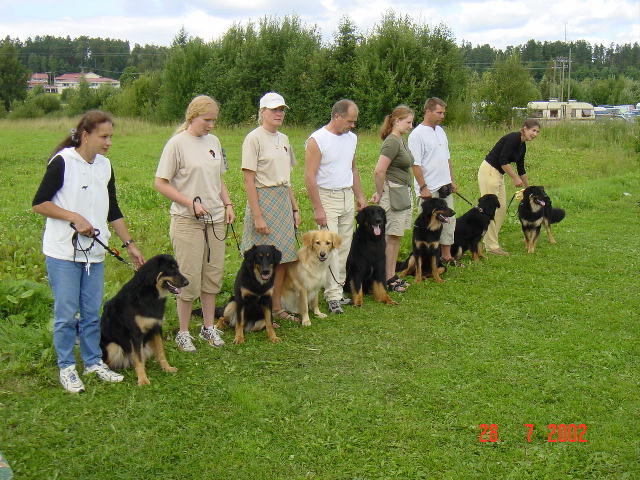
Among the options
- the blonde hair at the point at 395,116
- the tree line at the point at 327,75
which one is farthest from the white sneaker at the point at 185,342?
the tree line at the point at 327,75

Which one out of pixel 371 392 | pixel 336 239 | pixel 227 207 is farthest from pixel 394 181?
pixel 371 392

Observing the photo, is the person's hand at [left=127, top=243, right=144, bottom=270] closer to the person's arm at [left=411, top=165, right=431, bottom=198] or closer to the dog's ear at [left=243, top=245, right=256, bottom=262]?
the dog's ear at [left=243, top=245, right=256, bottom=262]

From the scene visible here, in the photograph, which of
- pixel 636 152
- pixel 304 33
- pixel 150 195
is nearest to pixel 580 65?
pixel 304 33

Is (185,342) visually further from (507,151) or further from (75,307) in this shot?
(507,151)

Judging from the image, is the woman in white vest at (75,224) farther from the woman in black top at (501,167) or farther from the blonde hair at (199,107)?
the woman in black top at (501,167)

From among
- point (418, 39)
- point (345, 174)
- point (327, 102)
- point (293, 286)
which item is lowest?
point (293, 286)

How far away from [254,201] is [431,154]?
280cm

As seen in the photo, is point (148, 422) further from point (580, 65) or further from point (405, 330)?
point (580, 65)

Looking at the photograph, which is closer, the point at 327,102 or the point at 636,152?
the point at 636,152

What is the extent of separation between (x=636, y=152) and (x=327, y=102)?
46.3 feet

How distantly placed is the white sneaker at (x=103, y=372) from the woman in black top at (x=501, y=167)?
6031 millimetres

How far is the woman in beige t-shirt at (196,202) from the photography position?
4504mm

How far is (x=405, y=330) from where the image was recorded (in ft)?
18.0

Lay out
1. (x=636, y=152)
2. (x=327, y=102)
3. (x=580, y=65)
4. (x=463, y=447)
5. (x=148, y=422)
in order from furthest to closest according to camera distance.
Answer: (x=580, y=65) → (x=327, y=102) → (x=636, y=152) → (x=148, y=422) → (x=463, y=447)
